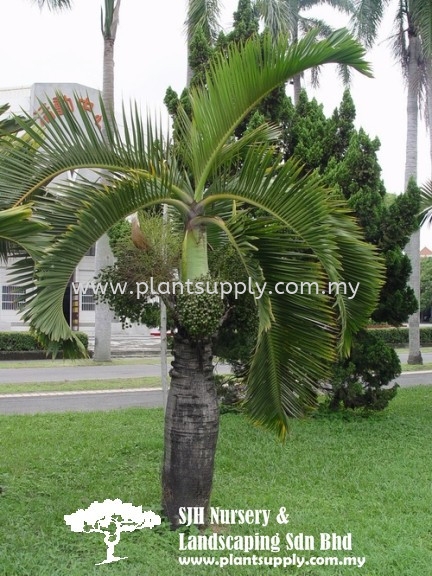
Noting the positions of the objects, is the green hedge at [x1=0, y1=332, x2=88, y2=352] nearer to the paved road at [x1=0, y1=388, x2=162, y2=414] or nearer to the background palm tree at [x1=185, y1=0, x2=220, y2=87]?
the paved road at [x1=0, y1=388, x2=162, y2=414]

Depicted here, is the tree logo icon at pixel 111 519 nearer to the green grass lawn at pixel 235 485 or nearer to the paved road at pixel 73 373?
the green grass lawn at pixel 235 485

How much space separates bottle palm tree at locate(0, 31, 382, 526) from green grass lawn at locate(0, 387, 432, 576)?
2.64ft

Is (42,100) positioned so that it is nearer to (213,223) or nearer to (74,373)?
(74,373)

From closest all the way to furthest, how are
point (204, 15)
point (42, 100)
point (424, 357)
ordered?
point (204, 15) → point (42, 100) → point (424, 357)

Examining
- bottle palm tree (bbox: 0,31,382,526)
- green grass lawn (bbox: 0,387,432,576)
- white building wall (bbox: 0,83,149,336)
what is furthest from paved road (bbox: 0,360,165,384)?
bottle palm tree (bbox: 0,31,382,526)

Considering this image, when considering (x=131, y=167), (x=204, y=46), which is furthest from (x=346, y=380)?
(x=131, y=167)

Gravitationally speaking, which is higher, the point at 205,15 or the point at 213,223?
the point at 205,15

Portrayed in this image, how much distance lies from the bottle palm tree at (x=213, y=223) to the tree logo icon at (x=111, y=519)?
0.23 m

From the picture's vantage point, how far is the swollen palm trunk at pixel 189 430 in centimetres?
525

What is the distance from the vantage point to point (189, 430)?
5238mm

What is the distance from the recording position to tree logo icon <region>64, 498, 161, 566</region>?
5.16 metres

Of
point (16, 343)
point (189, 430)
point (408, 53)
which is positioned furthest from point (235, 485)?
point (16, 343)

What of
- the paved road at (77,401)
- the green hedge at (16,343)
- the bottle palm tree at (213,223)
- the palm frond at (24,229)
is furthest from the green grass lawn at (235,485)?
the green hedge at (16,343)

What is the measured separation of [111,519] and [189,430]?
880 millimetres
